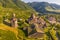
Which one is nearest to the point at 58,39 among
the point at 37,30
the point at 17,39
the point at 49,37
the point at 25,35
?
the point at 49,37

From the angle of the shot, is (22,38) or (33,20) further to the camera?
(33,20)

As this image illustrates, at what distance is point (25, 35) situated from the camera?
309 ft

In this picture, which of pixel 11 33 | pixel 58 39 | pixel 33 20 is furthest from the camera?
pixel 33 20

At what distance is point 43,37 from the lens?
98.7 meters

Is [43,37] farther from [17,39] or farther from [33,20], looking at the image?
[33,20]

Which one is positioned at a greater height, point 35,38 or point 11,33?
point 11,33

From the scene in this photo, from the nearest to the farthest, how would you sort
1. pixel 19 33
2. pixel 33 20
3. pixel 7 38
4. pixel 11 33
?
pixel 7 38 → pixel 11 33 → pixel 19 33 → pixel 33 20

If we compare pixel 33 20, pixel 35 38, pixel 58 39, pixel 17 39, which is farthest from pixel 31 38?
pixel 33 20

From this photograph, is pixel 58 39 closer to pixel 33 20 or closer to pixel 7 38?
pixel 33 20

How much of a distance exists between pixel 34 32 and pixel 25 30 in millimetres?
5115

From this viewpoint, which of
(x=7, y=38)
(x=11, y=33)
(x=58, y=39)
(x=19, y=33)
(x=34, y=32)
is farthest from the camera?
(x=58, y=39)

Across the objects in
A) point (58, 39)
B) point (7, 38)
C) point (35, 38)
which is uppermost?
point (7, 38)

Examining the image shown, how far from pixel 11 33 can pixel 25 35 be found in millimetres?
12668

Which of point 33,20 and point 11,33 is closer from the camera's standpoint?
point 11,33
